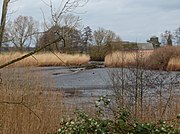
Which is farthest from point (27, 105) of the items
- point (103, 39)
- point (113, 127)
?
point (103, 39)

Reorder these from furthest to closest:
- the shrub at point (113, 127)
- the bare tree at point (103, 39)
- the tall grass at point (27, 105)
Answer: the bare tree at point (103, 39) < the tall grass at point (27, 105) < the shrub at point (113, 127)

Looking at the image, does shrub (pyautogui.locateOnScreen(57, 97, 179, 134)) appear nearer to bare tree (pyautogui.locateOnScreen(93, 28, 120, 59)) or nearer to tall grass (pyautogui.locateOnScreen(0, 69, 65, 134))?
tall grass (pyautogui.locateOnScreen(0, 69, 65, 134))

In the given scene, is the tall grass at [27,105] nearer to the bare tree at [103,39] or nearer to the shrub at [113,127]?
the shrub at [113,127]

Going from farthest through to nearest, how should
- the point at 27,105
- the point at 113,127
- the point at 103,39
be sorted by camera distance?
the point at 103,39 → the point at 27,105 → the point at 113,127

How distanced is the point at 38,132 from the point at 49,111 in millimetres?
675

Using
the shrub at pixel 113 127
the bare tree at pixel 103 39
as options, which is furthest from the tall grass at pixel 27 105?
the bare tree at pixel 103 39

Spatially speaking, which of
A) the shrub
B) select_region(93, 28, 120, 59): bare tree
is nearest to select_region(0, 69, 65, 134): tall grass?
the shrub

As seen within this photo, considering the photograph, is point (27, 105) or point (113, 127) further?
point (27, 105)

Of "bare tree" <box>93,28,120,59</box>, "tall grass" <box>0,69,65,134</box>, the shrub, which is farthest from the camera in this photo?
"bare tree" <box>93,28,120,59</box>

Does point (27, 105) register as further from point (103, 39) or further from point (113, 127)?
point (103, 39)

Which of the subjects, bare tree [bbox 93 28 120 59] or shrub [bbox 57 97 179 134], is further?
bare tree [bbox 93 28 120 59]

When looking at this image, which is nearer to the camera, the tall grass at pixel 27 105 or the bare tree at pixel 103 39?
the tall grass at pixel 27 105

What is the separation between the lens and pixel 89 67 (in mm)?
37688

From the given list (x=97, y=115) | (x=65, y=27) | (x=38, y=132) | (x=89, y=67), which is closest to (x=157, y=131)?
(x=97, y=115)
